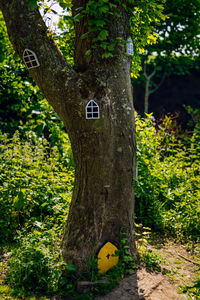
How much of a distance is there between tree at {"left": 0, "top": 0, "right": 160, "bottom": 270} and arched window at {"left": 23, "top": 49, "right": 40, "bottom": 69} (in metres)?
0.04

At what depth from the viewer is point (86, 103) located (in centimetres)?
314

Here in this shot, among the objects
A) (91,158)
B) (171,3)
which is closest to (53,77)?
(91,158)

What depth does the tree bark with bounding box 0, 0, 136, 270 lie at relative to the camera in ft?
10.3

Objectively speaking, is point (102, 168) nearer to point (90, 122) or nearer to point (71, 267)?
point (90, 122)

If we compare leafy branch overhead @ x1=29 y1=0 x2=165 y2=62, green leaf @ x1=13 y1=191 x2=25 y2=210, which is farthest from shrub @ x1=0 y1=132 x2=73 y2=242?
leafy branch overhead @ x1=29 y1=0 x2=165 y2=62

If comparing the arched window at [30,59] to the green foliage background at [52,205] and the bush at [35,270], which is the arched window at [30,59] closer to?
the green foliage background at [52,205]

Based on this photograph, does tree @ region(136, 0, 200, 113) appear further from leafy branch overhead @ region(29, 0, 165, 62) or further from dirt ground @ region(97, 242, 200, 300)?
dirt ground @ region(97, 242, 200, 300)

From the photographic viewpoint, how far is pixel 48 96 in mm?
3266

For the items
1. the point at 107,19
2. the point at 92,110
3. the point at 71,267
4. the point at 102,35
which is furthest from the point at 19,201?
the point at 107,19

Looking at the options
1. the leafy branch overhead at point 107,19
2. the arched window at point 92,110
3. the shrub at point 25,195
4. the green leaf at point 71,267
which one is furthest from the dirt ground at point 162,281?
the leafy branch overhead at point 107,19

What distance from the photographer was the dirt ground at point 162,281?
9.95 ft

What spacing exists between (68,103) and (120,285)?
80.8 inches

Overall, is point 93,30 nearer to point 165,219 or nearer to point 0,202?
point 0,202

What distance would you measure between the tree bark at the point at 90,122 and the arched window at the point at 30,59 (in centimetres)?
5
